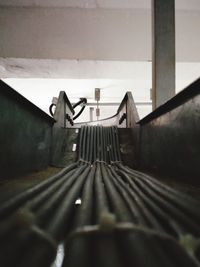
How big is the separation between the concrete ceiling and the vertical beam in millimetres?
787

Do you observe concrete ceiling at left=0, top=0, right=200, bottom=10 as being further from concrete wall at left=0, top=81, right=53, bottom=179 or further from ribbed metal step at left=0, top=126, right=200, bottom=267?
ribbed metal step at left=0, top=126, right=200, bottom=267

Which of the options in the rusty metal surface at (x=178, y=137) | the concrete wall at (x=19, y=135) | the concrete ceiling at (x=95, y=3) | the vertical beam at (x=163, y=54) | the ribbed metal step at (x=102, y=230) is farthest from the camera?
the concrete ceiling at (x=95, y=3)

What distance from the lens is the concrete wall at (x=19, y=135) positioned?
41.8 inches

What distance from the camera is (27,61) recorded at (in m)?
2.83

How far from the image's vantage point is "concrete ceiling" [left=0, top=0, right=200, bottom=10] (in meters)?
2.74

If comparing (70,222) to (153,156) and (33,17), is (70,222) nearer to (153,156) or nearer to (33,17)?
(153,156)

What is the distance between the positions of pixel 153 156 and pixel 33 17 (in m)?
2.40

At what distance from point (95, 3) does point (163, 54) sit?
128 cm

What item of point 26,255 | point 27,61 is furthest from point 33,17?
point 26,255

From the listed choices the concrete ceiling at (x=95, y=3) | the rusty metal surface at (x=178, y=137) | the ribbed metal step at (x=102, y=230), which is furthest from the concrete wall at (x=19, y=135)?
the concrete ceiling at (x=95, y=3)

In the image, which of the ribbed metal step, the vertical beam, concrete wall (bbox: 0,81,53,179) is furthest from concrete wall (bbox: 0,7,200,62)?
the ribbed metal step

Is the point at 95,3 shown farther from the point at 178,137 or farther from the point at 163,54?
the point at 178,137

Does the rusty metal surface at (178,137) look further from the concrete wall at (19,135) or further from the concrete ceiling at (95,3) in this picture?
the concrete ceiling at (95,3)

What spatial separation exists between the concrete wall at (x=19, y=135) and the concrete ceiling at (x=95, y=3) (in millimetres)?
1850
